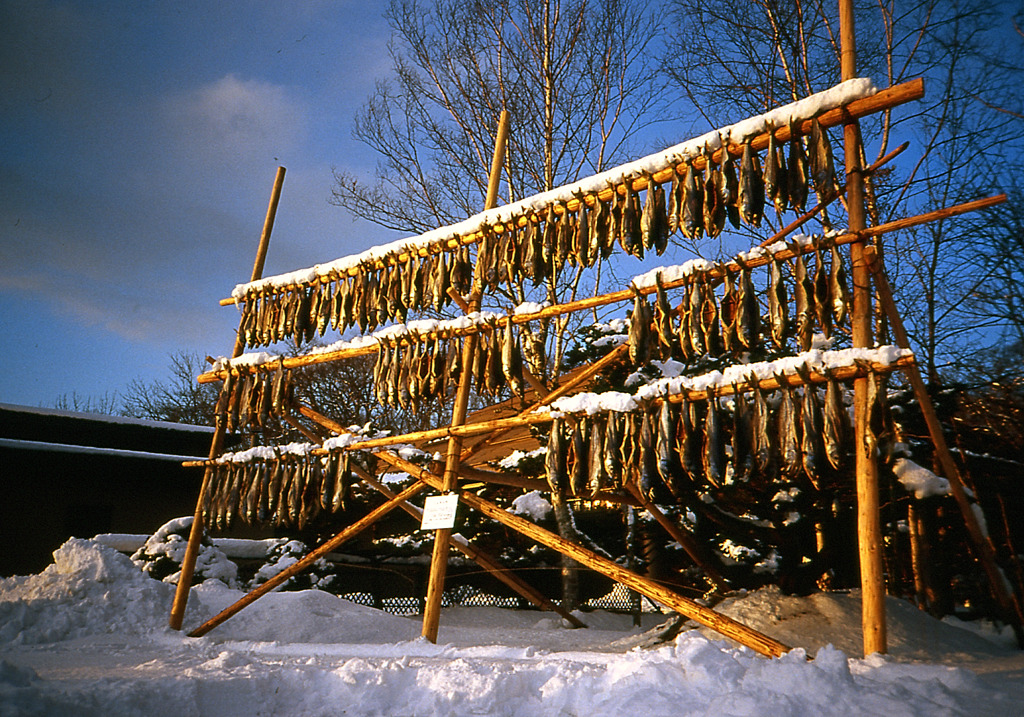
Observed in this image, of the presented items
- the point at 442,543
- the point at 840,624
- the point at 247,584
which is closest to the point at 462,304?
the point at 442,543

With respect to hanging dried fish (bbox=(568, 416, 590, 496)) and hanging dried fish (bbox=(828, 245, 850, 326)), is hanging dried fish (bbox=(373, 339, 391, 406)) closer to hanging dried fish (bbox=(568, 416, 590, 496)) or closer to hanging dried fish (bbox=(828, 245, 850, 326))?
hanging dried fish (bbox=(568, 416, 590, 496))

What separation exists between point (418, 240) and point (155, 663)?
4064mm

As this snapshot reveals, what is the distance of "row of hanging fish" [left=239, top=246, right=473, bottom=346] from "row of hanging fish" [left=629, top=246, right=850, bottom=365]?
1915mm

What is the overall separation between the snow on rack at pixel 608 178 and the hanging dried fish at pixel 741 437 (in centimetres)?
186

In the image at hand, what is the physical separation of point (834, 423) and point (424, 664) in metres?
3.08

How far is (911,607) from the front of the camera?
5.29 meters

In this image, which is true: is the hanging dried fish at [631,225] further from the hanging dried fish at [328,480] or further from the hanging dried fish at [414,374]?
the hanging dried fish at [328,480]

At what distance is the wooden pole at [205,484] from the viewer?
22.5ft

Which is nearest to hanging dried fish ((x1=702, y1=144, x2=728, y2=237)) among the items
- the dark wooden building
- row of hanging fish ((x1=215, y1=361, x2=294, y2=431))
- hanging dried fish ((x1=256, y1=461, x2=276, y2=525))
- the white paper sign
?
the white paper sign

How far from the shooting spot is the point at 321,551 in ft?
20.9

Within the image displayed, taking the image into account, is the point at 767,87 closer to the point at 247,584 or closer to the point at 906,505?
the point at 906,505

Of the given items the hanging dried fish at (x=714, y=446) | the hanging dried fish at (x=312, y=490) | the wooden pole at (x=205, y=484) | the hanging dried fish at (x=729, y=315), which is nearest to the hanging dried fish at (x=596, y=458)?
the hanging dried fish at (x=714, y=446)

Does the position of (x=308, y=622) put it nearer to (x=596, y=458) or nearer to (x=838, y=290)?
(x=596, y=458)

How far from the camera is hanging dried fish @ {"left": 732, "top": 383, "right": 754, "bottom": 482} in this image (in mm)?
4281
